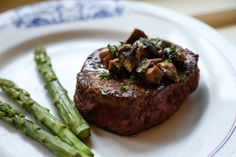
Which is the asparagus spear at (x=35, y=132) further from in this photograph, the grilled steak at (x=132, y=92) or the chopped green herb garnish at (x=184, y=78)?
the chopped green herb garnish at (x=184, y=78)

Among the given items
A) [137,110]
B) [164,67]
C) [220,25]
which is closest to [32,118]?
[137,110]

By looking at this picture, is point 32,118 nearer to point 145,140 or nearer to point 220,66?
point 145,140

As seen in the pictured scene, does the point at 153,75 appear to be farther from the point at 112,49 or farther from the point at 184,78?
the point at 112,49

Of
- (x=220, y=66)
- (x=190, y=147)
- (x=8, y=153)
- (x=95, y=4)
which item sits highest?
(x=95, y=4)

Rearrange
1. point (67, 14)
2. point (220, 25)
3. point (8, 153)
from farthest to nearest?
1. point (220, 25)
2. point (67, 14)
3. point (8, 153)

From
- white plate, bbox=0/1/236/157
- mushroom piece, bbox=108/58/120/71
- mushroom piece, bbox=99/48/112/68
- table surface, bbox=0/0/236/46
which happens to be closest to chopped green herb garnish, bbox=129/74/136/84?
mushroom piece, bbox=108/58/120/71
